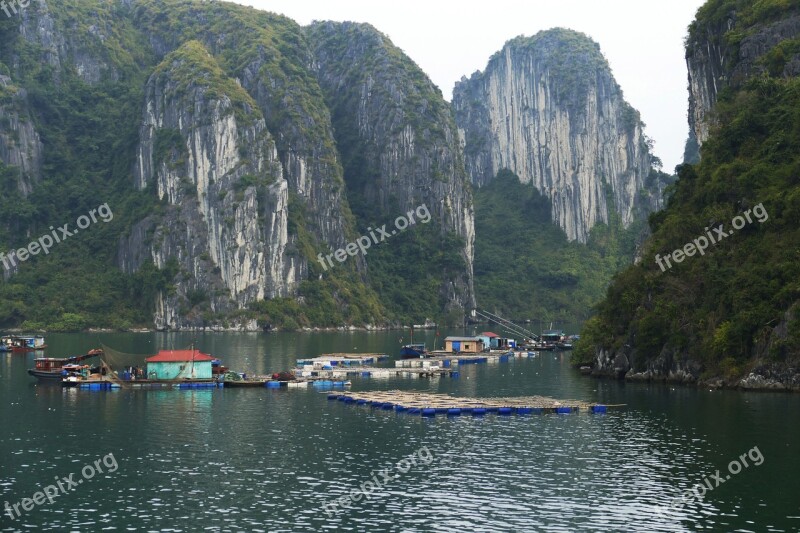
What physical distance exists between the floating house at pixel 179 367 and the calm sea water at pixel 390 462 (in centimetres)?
673

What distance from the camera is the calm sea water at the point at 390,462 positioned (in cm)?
4262

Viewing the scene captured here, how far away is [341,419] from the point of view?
233 ft

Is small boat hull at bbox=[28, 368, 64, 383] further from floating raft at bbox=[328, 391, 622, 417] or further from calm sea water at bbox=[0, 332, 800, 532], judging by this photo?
floating raft at bbox=[328, 391, 622, 417]

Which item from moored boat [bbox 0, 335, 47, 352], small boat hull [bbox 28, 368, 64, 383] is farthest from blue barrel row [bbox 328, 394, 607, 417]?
moored boat [bbox 0, 335, 47, 352]

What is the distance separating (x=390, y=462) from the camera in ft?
177

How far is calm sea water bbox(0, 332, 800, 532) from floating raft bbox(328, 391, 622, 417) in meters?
1.89

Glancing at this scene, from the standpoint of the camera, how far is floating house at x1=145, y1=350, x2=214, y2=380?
93.8 metres

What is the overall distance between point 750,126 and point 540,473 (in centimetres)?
6024

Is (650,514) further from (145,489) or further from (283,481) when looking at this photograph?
(145,489)

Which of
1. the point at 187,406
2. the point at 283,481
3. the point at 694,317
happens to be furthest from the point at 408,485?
the point at 694,317

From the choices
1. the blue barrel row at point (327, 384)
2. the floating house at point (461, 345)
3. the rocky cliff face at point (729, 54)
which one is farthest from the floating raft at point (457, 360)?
the rocky cliff face at point (729, 54)

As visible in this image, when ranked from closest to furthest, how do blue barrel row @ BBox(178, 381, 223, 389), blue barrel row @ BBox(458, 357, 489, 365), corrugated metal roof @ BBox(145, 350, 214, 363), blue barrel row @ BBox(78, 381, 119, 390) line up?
blue barrel row @ BBox(78, 381, 119, 390), blue barrel row @ BBox(178, 381, 223, 389), corrugated metal roof @ BBox(145, 350, 214, 363), blue barrel row @ BBox(458, 357, 489, 365)

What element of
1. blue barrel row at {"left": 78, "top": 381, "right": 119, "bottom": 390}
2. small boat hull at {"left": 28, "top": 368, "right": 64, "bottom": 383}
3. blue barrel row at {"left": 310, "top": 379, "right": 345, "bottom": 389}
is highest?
small boat hull at {"left": 28, "top": 368, "right": 64, "bottom": 383}

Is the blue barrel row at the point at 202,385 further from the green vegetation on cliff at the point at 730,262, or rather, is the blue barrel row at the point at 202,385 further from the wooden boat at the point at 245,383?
the green vegetation on cliff at the point at 730,262
